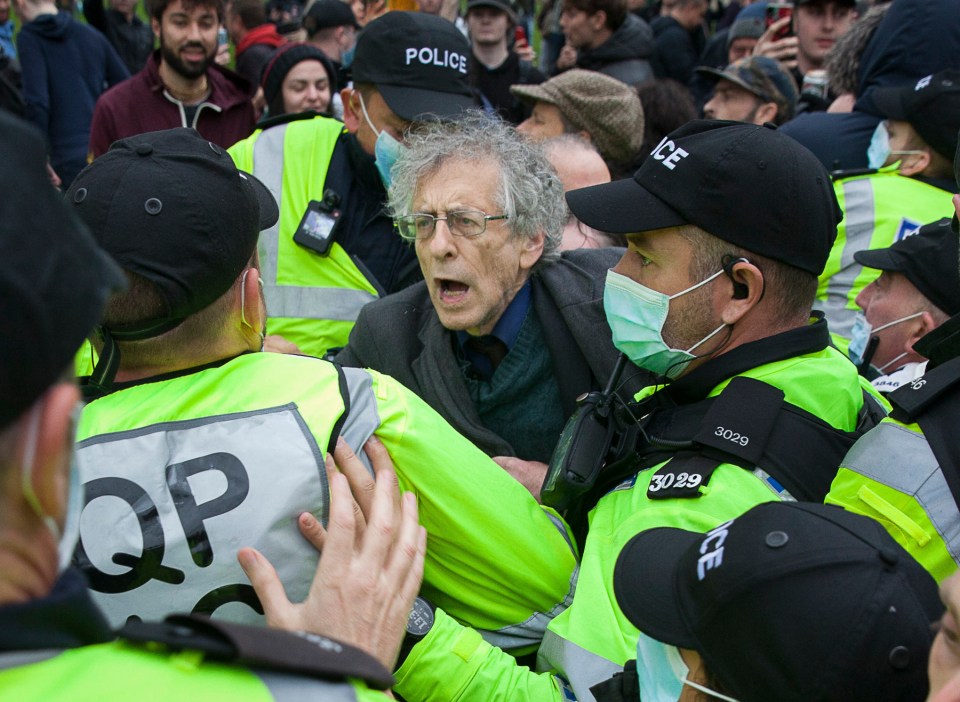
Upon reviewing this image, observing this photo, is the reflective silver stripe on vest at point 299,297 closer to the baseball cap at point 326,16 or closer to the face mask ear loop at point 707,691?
the face mask ear loop at point 707,691

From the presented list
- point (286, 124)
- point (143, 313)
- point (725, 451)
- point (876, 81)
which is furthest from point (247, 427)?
point (876, 81)

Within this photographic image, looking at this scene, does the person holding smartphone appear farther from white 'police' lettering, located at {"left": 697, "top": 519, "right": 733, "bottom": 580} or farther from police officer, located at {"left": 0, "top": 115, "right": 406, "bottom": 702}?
police officer, located at {"left": 0, "top": 115, "right": 406, "bottom": 702}

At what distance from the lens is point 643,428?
8.03 feet

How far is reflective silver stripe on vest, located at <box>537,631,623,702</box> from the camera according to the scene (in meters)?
1.96

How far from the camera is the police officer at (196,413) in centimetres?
170

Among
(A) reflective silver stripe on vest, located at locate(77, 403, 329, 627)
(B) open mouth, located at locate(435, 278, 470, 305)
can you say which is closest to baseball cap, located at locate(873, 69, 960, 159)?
(B) open mouth, located at locate(435, 278, 470, 305)

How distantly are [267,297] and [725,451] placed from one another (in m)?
2.22

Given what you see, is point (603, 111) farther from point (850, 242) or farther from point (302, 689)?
point (302, 689)

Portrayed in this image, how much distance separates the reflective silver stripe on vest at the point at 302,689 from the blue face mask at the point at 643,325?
1588 mm

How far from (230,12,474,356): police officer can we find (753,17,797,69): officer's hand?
11.4 ft

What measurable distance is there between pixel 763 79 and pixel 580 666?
4.62 meters

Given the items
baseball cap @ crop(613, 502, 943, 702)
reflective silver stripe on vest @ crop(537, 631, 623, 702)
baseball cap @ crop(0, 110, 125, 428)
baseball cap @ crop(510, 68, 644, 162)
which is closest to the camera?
baseball cap @ crop(0, 110, 125, 428)

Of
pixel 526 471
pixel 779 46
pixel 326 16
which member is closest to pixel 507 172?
pixel 526 471

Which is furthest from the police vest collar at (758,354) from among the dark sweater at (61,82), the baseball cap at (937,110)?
the dark sweater at (61,82)
